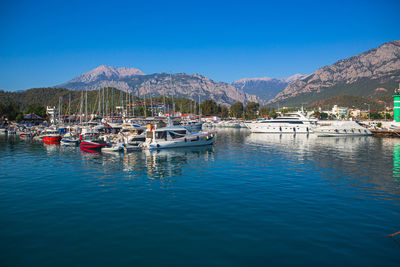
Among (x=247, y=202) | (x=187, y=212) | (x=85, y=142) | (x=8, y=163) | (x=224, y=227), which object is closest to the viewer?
(x=224, y=227)

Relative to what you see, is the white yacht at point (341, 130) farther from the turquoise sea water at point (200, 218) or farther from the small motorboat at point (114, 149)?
the small motorboat at point (114, 149)

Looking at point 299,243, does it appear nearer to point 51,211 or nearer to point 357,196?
point 357,196

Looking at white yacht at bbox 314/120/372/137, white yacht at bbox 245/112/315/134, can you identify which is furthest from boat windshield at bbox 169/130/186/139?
white yacht at bbox 245/112/315/134

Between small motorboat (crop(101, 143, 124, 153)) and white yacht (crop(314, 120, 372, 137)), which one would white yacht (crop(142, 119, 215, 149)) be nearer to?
small motorboat (crop(101, 143, 124, 153))

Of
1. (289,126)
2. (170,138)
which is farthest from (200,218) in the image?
(289,126)

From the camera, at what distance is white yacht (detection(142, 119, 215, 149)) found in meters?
44.2

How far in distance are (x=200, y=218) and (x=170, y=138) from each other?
3251 centimetres

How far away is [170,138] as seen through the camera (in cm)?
4562

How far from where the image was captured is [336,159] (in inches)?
1347

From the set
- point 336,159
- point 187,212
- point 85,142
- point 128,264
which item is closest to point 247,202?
point 187,212

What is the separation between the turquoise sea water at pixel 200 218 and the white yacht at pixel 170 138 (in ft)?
59.3

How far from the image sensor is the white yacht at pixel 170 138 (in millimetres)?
44156

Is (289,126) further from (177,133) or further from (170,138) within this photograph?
(170,138)

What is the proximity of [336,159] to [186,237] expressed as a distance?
29.3 meters
